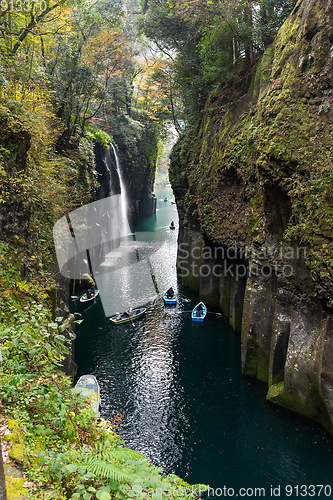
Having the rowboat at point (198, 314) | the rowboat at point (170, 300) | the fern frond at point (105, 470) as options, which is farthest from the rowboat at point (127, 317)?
the fern frond at point (105, 470)

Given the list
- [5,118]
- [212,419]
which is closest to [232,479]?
[212,419]

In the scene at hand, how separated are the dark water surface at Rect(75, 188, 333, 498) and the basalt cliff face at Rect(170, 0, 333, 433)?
47.1 inches

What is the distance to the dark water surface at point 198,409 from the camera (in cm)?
1052

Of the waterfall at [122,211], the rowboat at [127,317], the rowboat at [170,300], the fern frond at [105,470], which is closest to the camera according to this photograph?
the fern frond at [105,470]

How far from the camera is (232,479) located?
10.2m

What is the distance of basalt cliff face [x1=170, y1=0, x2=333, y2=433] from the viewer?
36.1 feet

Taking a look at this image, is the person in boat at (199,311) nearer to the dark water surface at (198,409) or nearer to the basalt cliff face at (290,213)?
the dark water surface at (198,409)

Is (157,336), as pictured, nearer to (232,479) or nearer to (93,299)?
(93,299)

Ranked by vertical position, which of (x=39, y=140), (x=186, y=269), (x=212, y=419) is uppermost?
(x=39, y=140)

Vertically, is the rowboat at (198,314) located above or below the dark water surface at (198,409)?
above

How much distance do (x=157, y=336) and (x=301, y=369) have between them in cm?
956

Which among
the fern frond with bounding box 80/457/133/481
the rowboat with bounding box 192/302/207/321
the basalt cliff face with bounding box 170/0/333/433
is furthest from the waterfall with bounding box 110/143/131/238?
the fern frond with bounding box 80/457/133/481

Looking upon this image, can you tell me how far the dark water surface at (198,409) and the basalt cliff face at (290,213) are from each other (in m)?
1.20

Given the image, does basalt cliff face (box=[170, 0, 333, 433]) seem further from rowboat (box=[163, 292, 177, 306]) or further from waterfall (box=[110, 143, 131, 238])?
waterfall (box=[110, 143, 131, 238])
